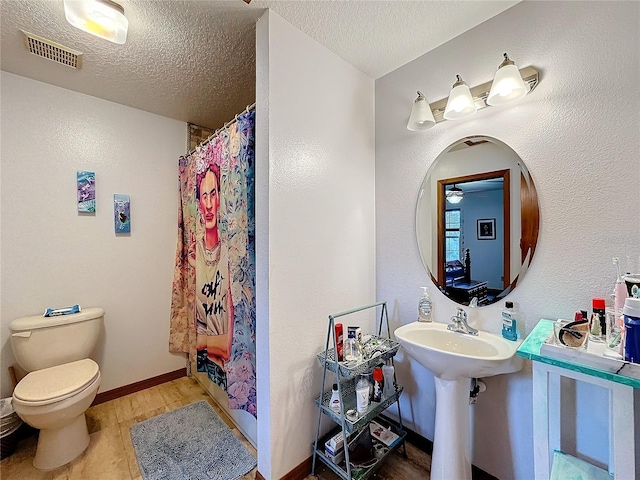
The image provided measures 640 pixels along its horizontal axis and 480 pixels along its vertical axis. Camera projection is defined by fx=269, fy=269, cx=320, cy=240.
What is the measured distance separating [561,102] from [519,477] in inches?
68.7

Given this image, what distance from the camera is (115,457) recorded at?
158cm

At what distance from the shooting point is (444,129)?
Result: 154cm

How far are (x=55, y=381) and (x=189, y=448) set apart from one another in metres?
0.87

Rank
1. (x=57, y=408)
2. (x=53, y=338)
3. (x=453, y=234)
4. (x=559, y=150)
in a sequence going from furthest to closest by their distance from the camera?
(x=53, y=338) → (x=453, y=234) → (x=57, y=408) → (x=559, y=150)

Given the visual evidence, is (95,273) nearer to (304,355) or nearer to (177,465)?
(177,465)

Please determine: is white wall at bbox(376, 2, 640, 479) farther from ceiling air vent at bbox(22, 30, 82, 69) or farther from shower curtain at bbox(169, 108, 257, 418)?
ceiling air vent at bbox(22, 30, 82, 69)

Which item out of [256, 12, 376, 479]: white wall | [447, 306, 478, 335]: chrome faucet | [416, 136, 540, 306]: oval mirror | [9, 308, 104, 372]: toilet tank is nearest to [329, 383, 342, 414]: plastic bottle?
[256, 12, 376, 479]: white wall

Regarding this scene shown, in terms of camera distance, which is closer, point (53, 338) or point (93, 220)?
point (53, 338)

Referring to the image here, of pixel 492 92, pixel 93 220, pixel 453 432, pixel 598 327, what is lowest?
pixel 453 432

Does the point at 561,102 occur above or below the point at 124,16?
below

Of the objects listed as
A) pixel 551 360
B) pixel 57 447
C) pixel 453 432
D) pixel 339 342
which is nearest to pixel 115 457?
pixel 57 447

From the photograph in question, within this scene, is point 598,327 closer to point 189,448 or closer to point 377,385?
point 377,385

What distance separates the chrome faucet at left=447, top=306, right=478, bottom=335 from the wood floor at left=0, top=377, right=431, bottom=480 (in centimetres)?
80

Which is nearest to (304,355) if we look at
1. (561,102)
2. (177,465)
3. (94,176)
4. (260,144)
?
(177,465)
